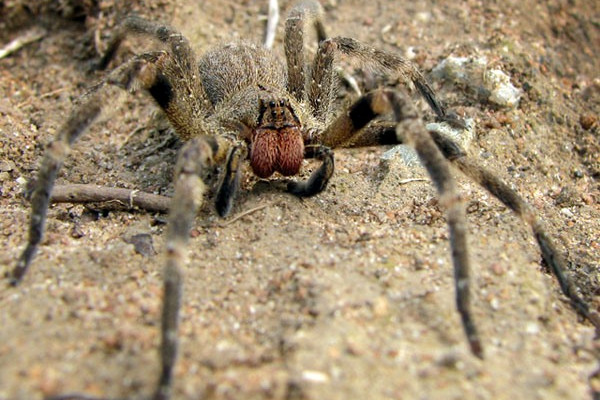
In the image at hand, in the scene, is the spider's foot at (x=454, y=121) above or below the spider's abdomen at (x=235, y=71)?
above

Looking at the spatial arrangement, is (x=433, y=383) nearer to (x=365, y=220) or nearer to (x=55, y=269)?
(x=365, y=220)

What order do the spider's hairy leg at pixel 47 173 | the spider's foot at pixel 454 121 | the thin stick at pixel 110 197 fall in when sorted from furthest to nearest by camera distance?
the spider's foot at pixel 454 121 < the thin stick at pixel 110 197 < the spider's hairy leg at pixel 47 173

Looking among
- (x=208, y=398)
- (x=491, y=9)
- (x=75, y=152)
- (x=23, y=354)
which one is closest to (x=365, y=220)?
(x=208, y=398)

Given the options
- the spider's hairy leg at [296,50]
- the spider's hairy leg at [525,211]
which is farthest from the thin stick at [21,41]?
the spider's hairy leg at [525,211]

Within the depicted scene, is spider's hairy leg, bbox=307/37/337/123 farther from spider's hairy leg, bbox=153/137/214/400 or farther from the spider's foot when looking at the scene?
spider's hairy leg, bbox=153/137/214/400

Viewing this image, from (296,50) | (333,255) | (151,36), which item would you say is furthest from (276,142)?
(151,36)

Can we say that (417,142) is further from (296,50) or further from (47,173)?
(47,173)

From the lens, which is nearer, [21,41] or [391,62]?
[391,62]

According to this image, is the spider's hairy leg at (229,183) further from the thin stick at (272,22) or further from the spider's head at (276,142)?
the thin stick at (272,22)
